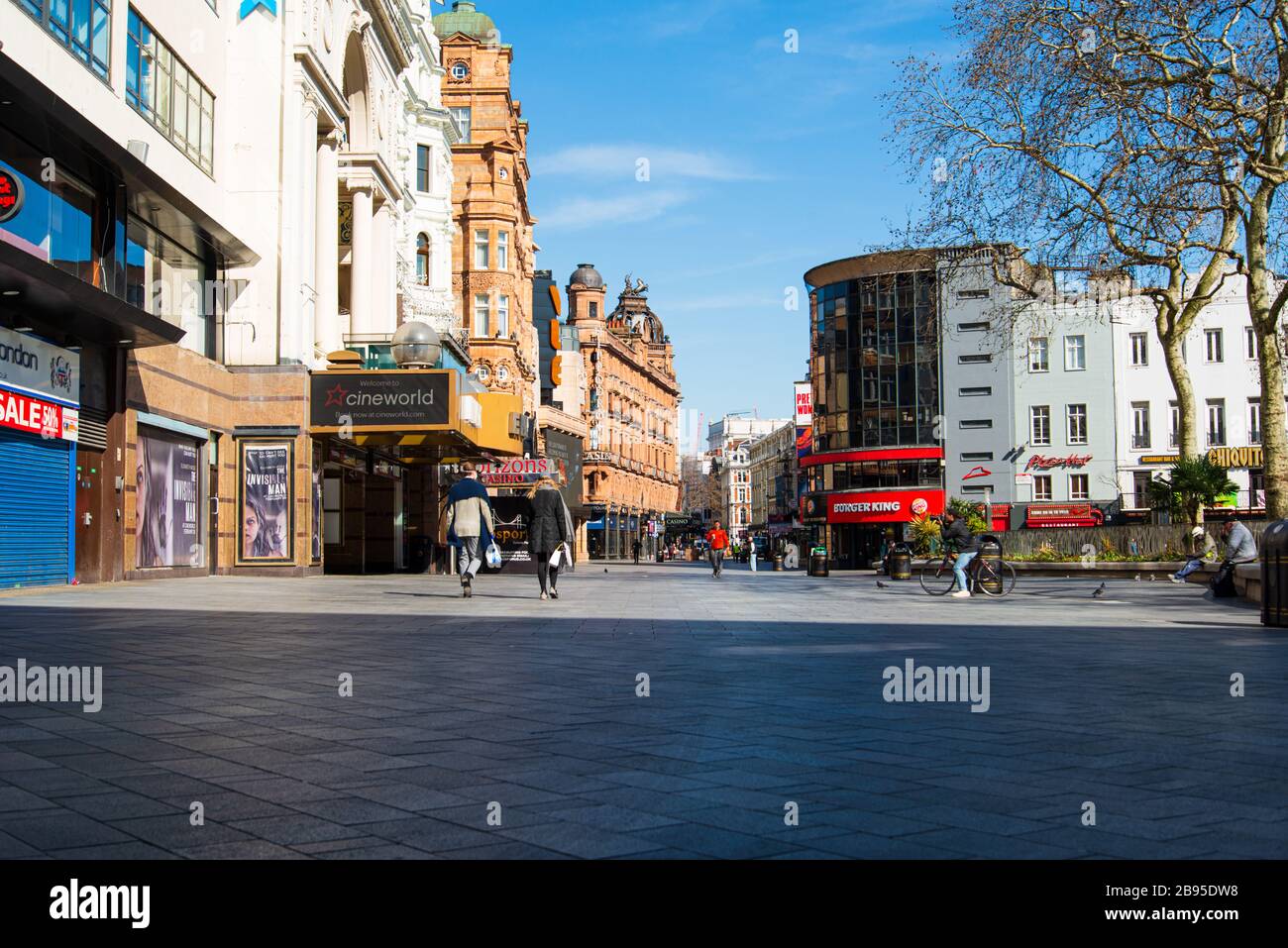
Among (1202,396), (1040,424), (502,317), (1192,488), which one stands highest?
(502,317)

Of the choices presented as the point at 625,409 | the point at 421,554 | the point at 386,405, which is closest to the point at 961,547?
the point at 386,405

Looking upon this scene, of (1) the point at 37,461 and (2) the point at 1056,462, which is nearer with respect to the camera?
(1) the point at 37,461

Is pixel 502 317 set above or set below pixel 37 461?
above

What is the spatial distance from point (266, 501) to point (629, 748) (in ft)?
73.8

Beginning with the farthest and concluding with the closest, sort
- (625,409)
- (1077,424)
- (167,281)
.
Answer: (625,409) < (1077,424) < (167,281)

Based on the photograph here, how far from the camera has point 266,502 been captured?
26406mm

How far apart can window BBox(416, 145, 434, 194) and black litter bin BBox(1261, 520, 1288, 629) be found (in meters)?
39.0

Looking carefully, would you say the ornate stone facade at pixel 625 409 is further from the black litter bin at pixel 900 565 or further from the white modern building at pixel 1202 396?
the black litter bin at pixel 900 565

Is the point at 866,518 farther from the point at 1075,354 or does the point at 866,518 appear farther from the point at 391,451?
the point at 391,451

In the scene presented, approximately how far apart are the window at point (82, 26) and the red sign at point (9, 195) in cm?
240

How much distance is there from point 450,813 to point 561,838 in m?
0.52

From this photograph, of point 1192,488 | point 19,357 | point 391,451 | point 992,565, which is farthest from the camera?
point 391,451

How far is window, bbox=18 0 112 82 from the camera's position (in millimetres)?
17578
